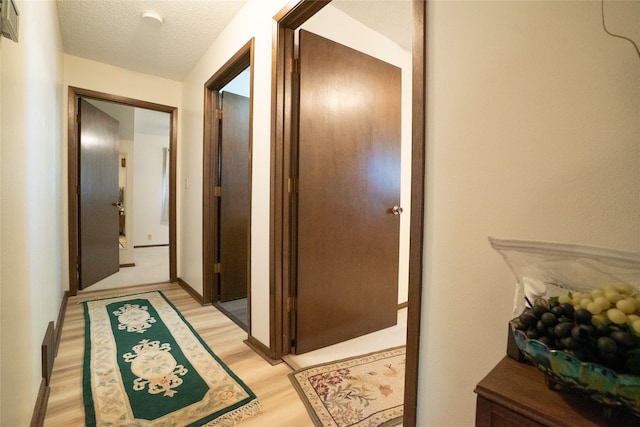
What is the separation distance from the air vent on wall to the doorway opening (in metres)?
1.87

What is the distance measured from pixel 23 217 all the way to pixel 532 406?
5.39 ft

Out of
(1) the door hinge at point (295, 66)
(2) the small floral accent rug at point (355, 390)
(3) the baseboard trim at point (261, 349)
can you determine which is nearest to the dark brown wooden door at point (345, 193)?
(1) the door hinge at point (295, 66)

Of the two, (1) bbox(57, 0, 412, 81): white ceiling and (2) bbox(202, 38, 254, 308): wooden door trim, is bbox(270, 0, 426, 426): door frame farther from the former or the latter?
(2) bbox(202, 38, 254, 308): wooden door trim

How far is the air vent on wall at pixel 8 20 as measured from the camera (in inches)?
29.4

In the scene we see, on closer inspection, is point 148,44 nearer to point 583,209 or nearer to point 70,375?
point 70,375

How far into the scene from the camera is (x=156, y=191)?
6.44 metres

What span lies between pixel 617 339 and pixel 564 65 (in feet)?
2.06

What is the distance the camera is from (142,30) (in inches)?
95.3

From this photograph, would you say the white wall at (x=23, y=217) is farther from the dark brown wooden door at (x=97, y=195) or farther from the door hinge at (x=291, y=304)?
the dark brown wooden door at (x=97, y=195)

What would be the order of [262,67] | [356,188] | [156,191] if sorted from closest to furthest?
[262,67] < [356,188] < [156,191]

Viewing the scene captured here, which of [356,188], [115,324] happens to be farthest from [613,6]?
[115,324]

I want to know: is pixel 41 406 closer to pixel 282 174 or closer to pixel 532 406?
pixel 282 174

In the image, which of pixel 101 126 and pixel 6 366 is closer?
pixel 6 366

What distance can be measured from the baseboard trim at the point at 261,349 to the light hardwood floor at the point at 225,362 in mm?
25
